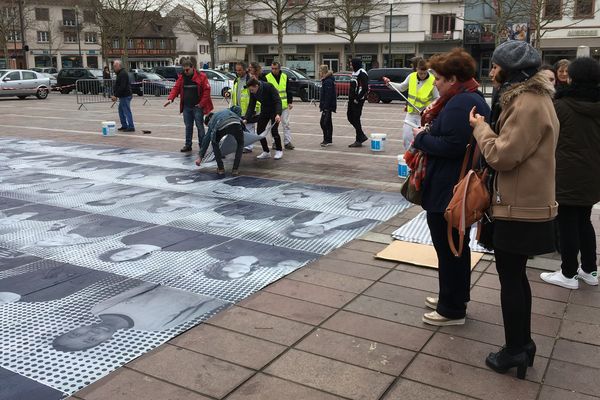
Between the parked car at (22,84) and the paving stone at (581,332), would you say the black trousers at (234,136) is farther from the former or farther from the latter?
the parked car at (22,84)

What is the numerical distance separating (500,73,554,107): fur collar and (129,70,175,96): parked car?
98.3ft

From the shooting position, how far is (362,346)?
3.58 m

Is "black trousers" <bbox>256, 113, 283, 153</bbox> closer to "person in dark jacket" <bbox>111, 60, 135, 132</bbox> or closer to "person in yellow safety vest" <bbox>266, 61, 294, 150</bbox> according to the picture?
"person in yellow safety vest" <bbox>266, 61, 294, 150</bbox>

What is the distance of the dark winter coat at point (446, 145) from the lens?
342 cm

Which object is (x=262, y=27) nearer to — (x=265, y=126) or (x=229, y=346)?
(x=265, y=126)

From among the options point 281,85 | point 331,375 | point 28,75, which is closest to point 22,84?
point 28,75

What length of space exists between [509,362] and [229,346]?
1.63 metres

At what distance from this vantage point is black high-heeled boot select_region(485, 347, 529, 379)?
3.18 m

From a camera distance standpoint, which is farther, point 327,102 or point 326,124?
point 326,124

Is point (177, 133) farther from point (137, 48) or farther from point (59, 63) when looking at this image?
point (137, 48)

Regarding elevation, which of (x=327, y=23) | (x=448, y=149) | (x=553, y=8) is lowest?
(x=448, y=149)

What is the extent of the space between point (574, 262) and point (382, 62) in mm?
57383

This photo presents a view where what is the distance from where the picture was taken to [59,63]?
7450 centimetres

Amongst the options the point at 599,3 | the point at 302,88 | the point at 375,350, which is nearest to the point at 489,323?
the point at 375,350
